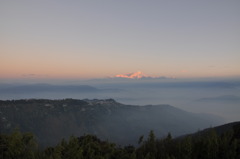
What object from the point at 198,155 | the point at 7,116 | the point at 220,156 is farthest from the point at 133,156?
the point at 7,116

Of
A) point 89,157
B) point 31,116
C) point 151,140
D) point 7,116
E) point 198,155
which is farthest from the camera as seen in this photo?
point 31,116

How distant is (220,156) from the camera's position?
15.4m

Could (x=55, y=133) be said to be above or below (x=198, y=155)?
below

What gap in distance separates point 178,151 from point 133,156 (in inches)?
158

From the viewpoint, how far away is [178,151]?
A: 1659 centimetres

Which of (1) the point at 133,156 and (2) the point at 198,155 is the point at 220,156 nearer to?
(2) the point at 198,155

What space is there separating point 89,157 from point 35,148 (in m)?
5.45

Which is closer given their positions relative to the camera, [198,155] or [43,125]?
[198,155]

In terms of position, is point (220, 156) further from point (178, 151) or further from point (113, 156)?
point (113, 156)

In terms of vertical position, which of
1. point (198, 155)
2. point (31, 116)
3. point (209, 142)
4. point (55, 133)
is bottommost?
point (55, 133)

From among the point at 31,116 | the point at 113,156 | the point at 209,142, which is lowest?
the point at 31,116

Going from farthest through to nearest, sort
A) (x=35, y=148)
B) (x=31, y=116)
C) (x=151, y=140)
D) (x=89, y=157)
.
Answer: (x=31, y=116), (x=151, y=140), (x=35, y=148), (x=89, y=157)

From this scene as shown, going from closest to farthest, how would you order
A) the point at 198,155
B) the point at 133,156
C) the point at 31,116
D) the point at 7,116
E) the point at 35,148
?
the point at 133,156 → the point at 198,155 → the point at 35,148 → the point at 7,116 → the point at 31,116

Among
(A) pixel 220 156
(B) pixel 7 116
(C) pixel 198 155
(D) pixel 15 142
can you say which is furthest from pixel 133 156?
(B) pixel 7 116
